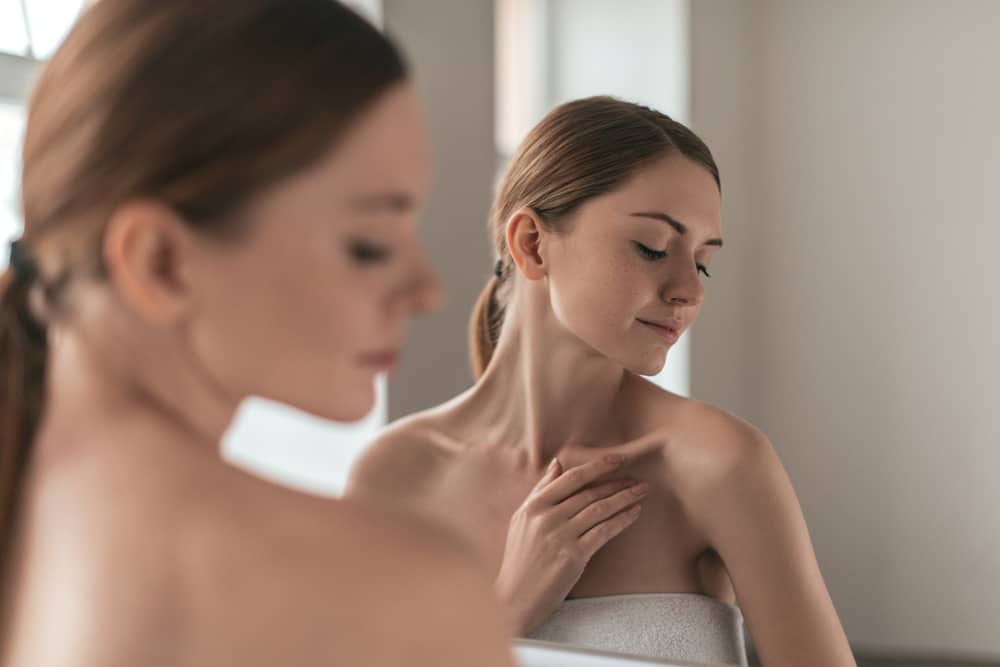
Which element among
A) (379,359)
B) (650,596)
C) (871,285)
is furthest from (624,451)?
(379,359)

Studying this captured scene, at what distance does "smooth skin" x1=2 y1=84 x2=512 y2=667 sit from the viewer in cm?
34

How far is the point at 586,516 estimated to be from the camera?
2.65ft

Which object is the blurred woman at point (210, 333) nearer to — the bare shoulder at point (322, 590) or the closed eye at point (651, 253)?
the bare shoulder at point (322, 590)

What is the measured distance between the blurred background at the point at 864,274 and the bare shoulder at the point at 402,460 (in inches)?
8.9

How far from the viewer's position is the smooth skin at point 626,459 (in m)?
0.75

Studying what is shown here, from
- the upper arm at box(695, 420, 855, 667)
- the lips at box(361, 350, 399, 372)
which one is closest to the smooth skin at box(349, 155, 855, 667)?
the upper arm at box(695, 420, 855, 667)

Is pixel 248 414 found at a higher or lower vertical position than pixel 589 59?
lower

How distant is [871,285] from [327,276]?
494 millimetres

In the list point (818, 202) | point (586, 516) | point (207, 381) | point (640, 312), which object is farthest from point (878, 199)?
point (207, 381)

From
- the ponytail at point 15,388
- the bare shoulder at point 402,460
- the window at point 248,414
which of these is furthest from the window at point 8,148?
the ponytail at point 15,388

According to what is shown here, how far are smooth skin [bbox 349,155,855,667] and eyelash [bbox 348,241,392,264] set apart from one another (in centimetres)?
40

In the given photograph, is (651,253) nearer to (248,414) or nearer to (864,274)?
(864,274)

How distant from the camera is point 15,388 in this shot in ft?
1.35

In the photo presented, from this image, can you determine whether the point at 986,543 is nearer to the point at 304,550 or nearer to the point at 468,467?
the point at 468,467
